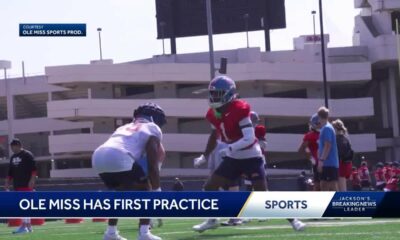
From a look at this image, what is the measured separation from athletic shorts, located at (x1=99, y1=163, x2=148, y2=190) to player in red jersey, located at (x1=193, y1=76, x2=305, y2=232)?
1845 millimetres

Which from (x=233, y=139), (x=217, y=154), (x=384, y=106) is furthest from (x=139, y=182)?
(x=384, y=106)

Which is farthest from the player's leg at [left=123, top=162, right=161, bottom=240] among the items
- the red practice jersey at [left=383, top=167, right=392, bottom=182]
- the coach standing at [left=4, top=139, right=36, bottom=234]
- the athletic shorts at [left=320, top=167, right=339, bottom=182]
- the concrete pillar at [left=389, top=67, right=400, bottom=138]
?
the concrete pillar at [left=389, top=67, right=400, bottom=138]

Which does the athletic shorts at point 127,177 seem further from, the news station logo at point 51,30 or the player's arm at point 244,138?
the news station logo at point 51,30

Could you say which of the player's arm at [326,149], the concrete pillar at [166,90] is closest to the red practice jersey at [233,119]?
the player's arm at [326,149]

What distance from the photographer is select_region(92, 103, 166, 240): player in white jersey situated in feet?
32.6

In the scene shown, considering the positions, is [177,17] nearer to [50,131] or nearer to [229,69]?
[229,69]

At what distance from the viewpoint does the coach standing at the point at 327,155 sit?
14773mm

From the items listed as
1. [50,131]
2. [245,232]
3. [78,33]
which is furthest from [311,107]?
[245,232]

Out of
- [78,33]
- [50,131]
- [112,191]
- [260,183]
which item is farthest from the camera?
[50,131]

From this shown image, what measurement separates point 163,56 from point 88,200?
176 ft

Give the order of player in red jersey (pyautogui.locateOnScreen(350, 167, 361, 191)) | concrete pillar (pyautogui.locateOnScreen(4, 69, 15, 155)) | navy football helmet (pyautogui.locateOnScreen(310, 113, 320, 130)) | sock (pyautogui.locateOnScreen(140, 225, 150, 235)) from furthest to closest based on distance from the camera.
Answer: concrete pillar (pyautogui.locateOnScreen(4, 69, 15, 155)) < player in red jersey (pyautogui.locateOnScreen(350, 167, 361, 191)) < navy football helmet (pyautogui.locateOnScreen(310, 113, 320, 130)) < sock (pyautogui.locateOnScreen(140, 225, 150, 235))

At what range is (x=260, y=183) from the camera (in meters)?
12.0

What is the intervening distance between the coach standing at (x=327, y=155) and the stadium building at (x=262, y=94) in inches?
1688

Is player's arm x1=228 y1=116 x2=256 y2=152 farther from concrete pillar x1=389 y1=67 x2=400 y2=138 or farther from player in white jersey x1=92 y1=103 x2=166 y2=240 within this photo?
concrete pillar x1=389 y1=67 x2=400 y2=138
